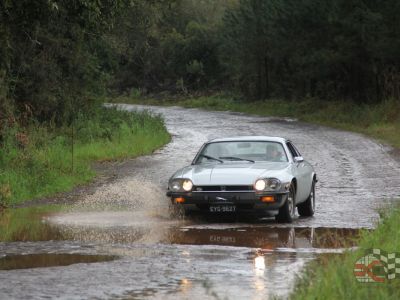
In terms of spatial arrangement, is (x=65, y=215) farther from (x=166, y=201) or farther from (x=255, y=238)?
(x=255, y=238)

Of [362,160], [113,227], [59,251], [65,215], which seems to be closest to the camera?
[59,251]

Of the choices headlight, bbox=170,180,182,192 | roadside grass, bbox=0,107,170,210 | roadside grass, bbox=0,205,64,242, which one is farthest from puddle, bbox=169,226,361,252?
roadside grass, bbox=0,107,170,210

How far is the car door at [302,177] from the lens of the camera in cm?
1484

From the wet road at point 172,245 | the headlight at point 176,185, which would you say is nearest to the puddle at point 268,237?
the wet road at point 172,245

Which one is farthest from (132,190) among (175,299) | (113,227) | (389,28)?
(389,28)

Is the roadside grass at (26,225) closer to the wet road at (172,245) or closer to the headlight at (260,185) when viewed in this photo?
the wet road at (172,245)

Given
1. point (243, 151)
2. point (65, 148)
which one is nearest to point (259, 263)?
point (243, 151)

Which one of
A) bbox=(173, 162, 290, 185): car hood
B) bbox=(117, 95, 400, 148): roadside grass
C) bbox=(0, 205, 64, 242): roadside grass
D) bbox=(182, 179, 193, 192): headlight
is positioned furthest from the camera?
bbox=(117, 95, 400, 148): roadside grass

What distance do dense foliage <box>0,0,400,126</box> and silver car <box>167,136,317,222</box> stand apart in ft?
17.3

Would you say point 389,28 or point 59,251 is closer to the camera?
point 59,251

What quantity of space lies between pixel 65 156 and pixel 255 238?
11.4 m

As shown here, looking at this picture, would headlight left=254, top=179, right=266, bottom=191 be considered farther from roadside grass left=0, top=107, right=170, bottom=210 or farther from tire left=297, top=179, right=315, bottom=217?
roadside grass left=0, top=107, right=170, bottom=210

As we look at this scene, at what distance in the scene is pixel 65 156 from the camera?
74.4 ft

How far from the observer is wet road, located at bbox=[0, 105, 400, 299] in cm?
852
